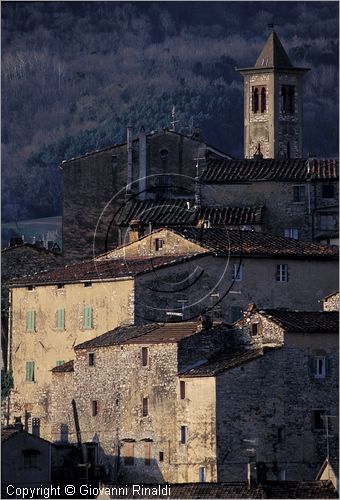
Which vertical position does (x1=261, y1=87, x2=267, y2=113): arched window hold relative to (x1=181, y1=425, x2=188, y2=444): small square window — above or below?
above

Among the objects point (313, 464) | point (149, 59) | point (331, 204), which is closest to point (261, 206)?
point (331, 204)

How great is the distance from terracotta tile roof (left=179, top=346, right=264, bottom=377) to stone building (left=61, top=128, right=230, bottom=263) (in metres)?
19.9

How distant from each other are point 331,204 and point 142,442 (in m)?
18.8

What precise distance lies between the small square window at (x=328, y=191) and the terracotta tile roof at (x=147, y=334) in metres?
13.7

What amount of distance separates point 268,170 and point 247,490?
2768 centimetres

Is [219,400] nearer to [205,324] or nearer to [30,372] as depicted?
[205,324]

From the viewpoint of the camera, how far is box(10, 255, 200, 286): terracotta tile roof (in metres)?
75.1

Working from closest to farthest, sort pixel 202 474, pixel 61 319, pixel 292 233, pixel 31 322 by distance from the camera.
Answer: pixel 202 474, pixel 61 319, pixel 31 322, pixel 292 233

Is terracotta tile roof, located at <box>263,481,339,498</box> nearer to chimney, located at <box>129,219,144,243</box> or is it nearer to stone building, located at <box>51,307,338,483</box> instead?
stone building, located at <box>51,307,338,483</box>

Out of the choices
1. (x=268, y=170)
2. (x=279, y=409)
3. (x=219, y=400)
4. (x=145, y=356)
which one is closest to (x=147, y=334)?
(x=145, y=356)

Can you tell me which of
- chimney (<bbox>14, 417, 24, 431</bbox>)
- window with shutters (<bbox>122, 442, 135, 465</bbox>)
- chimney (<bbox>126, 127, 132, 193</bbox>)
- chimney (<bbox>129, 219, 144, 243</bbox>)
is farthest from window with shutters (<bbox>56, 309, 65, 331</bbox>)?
chimney (<bbox>126, 127, 132, 193</bbox>)

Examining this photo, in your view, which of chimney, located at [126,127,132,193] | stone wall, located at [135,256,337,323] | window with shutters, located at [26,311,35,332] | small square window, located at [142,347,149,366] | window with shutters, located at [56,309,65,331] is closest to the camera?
small square window, located at [142,347,149,366]

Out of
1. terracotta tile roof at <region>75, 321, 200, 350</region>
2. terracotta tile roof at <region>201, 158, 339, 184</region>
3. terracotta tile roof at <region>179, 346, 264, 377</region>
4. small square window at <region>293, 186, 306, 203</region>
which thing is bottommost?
terracotta tile roof at <region>179, 346, 264, 377</region>

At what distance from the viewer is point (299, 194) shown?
85.9m
